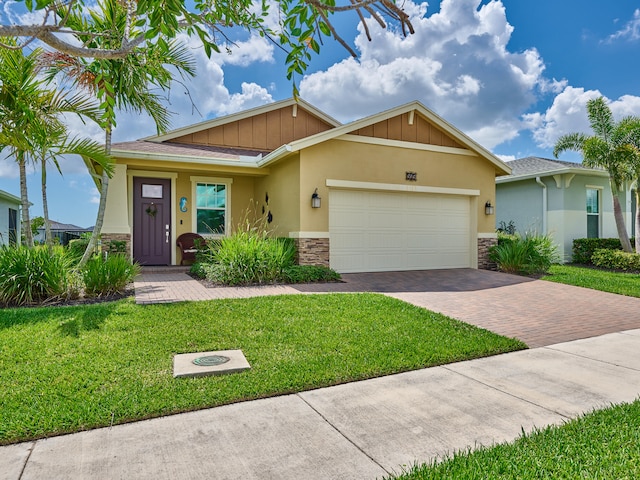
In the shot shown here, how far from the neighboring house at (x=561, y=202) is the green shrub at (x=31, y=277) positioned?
585 inches

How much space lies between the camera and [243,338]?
196 inches

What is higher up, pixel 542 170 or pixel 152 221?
pixel 542 170

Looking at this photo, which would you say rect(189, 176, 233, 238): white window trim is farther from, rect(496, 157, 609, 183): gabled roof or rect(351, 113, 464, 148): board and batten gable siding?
rect(496, 157, 609, 183): gabled roof

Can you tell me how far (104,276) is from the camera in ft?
24.2

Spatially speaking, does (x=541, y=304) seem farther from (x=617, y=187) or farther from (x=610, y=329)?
(x=617, y=187)

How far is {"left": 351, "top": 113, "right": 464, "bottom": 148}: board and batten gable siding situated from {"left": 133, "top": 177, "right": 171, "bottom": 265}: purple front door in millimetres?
6097

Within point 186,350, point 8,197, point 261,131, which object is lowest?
point 186,350

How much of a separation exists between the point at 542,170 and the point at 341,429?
15.8m

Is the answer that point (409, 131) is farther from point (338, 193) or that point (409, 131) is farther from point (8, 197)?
point (8, 197)

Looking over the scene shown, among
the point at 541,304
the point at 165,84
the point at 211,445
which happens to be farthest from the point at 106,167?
the point at 541,304

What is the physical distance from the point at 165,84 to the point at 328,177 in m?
4.44

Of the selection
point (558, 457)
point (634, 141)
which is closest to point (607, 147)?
point (634, 141)

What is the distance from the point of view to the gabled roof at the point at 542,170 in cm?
1487

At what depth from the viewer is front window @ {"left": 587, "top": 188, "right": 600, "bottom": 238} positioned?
52.8ft
